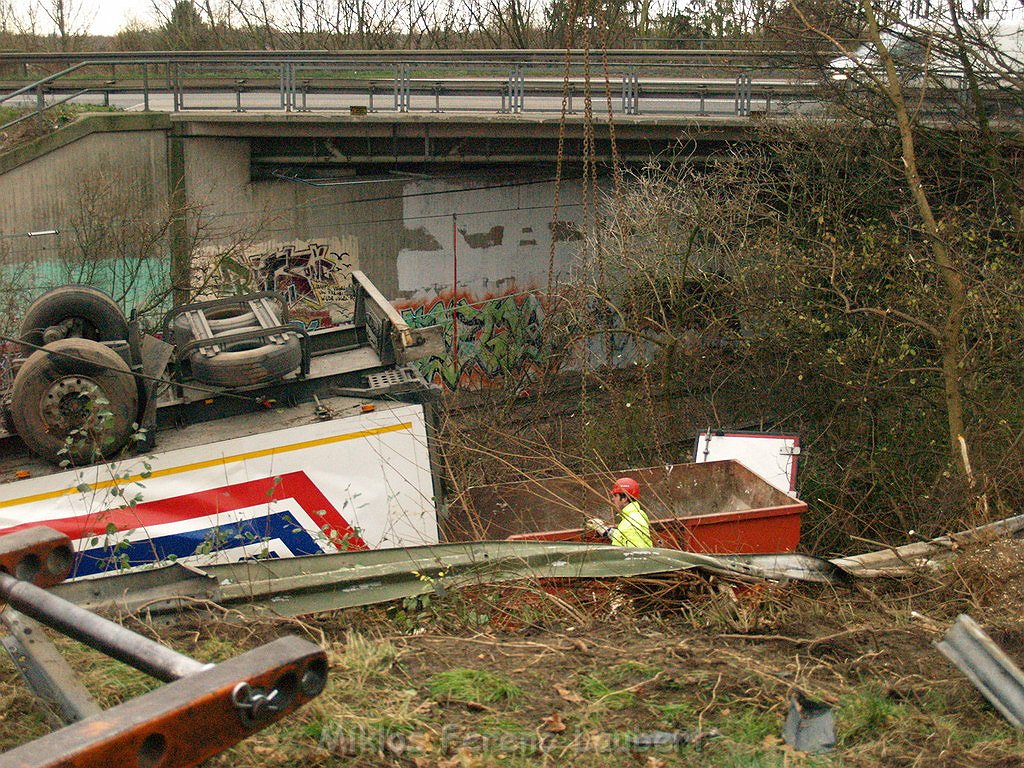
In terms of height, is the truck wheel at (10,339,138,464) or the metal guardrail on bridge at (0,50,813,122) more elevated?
the metal guardrail on bridge at (0,50,813,122)

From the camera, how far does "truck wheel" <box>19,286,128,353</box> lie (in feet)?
28.8

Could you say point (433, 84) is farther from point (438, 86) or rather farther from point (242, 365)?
point (242, 365)

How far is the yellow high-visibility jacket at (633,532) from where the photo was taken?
23.3 feet

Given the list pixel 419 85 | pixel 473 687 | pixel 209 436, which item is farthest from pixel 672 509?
pixel 419 85

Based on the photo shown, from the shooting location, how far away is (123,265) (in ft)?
56.2

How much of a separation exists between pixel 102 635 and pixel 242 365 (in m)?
6.40

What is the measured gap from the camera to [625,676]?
4168 millimetres

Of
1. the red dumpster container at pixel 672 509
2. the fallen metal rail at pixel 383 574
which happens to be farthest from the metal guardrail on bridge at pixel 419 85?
the fallen metal rail at pixel 383 574

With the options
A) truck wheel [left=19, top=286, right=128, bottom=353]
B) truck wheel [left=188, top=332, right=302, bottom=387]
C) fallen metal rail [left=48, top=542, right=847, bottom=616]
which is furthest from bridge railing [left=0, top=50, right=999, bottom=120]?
fallen metal rail [left=48, top=542, right=847, bottom=616]

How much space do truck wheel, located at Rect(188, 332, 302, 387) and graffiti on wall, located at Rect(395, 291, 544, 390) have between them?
1299 cm

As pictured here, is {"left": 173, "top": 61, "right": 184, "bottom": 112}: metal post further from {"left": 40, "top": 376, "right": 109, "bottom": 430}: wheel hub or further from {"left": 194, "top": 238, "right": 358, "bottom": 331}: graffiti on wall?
{"left": 40, "top": 376, "right": 109, "bottom": 430}: wheel hub

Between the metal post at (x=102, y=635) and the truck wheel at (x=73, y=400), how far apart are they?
17.8 ft

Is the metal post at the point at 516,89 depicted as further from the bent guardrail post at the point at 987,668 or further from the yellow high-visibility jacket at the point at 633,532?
the bent guardrail post at the point at 987,668

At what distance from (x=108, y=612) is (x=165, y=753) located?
9.29 ft
